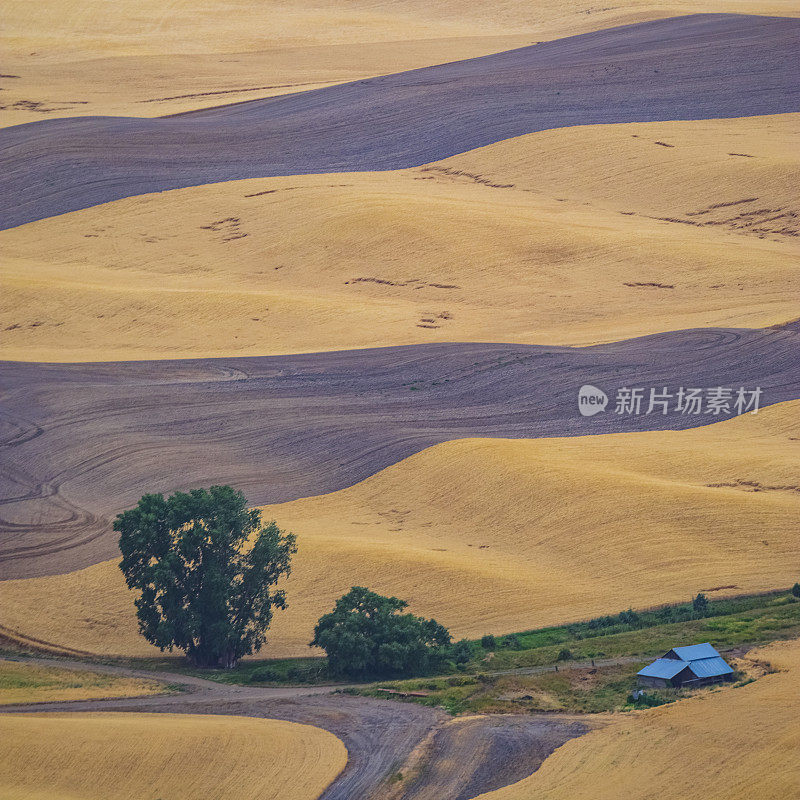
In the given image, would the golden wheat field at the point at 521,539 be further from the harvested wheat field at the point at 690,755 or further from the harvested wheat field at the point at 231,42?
the harvested wheat field at the point at 231,42

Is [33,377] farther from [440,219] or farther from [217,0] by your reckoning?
[217,0]

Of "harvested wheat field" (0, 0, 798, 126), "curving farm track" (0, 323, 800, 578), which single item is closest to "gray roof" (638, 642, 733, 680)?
"curving farm track" (0, 323, 800, 578)

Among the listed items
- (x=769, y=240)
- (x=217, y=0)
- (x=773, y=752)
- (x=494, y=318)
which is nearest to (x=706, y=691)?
(x=773, y=752)

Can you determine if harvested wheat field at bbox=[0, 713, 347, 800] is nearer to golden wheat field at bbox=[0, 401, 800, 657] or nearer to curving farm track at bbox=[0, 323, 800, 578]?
golden wheat field at bbox=[0, 401, 800, 657]

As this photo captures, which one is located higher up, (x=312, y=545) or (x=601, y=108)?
(x=601, y=108)

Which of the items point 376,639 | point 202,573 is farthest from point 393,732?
point 202,573

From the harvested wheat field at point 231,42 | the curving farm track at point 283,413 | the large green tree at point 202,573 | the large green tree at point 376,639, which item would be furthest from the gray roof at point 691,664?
the harvested wheat field at point 231,42
